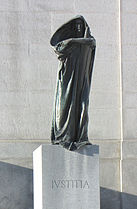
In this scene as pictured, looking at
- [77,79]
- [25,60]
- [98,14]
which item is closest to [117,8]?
[98,14]

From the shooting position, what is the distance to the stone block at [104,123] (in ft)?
37.5

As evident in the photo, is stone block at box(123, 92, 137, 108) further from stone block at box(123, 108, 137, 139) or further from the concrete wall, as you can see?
stone block at box(123, 108, 137, 139)

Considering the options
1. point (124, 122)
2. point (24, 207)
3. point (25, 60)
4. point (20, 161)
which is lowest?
point (24, 207)

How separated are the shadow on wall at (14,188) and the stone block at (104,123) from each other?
1.94 meters

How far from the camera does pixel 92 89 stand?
1153 centimetres

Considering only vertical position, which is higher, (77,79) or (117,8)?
(117,8)

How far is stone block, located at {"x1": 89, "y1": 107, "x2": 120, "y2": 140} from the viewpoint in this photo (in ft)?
37.5

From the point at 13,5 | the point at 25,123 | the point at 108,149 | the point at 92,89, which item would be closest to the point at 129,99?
the point at 92,89

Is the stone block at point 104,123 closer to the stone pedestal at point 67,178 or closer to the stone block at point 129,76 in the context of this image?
the stone block at point 129,76

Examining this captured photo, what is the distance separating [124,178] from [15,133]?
275 centimetres

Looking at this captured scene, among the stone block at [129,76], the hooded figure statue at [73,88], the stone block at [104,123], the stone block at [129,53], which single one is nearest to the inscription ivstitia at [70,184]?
the hooded figure statue at [73,88]

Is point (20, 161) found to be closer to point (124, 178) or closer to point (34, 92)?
point (34, 92)

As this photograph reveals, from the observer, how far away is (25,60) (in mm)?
11430

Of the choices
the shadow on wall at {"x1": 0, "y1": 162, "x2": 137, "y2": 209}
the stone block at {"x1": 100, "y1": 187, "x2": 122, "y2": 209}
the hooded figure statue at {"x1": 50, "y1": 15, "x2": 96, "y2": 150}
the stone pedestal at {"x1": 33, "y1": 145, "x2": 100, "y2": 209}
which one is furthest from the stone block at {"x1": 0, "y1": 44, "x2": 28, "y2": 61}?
the stone pedestal at {"x1": 33, "y1": 145, "x2": 100, "y2": 209}
